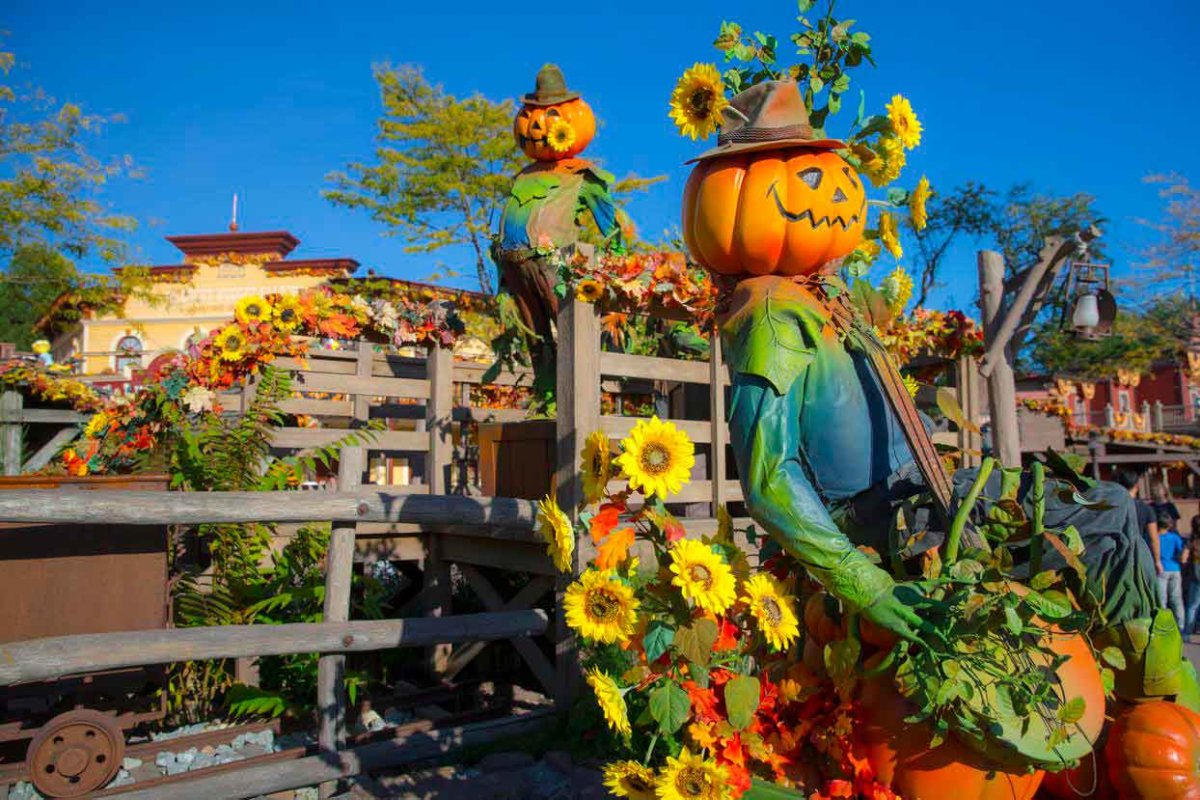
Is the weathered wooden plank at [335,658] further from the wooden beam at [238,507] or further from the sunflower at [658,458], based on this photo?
the sunflower at [658,458]

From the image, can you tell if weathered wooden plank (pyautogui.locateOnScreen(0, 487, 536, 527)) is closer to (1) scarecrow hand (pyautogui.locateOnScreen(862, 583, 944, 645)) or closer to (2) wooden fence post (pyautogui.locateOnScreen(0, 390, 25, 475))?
(1) scarecrow hand (pyautogui.locateOnScreen(862, 583, 944, 645))

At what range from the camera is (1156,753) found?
1.80m

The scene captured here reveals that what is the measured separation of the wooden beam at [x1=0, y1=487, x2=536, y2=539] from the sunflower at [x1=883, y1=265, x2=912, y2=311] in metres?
2.04

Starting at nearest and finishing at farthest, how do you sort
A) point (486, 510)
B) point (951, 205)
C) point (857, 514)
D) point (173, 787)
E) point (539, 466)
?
point (857, 514) → point (173, 787) → point (486, 510) → point (539, 466) → point (951, 205)

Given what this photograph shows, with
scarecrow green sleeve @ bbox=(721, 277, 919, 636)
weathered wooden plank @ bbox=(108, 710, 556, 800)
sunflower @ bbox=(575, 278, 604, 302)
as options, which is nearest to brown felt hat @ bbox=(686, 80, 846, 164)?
scarecrow green sleeve @ bbox=(721, 277, 919, 636)

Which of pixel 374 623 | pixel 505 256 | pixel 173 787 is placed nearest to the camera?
pixel 173 787

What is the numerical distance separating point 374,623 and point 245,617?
1663 mm

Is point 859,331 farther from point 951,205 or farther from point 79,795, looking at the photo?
point 951,205


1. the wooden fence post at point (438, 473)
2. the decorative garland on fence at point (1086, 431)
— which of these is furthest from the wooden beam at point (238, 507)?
the decorative garland on fence at point (1086, 431)

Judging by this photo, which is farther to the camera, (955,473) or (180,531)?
(180,531)

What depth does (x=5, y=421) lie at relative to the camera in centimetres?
1239

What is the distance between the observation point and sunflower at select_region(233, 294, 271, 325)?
5668 mm

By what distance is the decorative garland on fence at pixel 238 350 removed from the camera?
5367mm

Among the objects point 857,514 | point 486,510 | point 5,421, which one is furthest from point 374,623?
point 5,421
